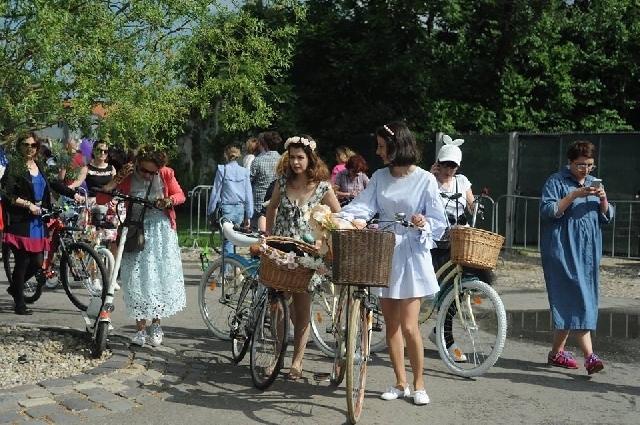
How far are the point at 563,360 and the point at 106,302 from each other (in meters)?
3.67

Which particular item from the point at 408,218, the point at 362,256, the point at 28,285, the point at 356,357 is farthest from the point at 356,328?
the point at 28,285

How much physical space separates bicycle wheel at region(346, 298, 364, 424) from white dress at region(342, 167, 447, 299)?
1.22ft

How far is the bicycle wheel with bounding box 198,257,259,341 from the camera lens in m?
8.49

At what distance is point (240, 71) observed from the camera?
1278cm

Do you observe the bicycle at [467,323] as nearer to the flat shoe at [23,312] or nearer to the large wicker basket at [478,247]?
the large wicker basket at [478,247]

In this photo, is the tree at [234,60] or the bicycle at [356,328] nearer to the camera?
the bicycle at [356,328]

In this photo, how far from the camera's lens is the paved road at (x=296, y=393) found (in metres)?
6.33

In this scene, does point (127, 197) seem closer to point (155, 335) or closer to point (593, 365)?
point (155, 335)

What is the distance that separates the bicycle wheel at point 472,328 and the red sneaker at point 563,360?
73 centimetres

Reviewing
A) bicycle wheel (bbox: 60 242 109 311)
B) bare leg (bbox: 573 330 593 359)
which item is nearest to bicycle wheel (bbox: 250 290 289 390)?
bare leg (bbox: 573 330 593 359)

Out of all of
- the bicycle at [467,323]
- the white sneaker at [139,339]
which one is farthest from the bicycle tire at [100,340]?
the bicycle at [467,323]

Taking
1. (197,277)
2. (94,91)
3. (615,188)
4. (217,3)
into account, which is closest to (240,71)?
(197,277)

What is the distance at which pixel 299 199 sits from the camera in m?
7.56

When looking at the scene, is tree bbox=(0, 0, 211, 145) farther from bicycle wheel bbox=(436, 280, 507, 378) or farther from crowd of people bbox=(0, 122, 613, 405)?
bicycle wheel bbox=(436, 280, 507, 378)
